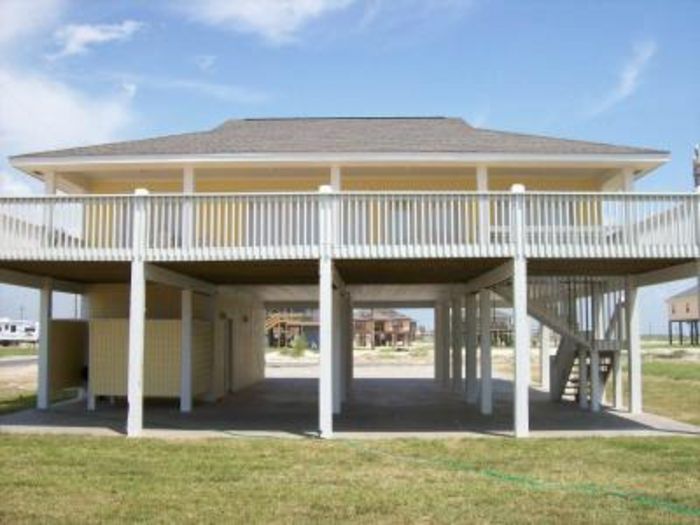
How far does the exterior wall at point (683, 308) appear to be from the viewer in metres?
68.9

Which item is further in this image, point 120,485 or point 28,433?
point 28,433

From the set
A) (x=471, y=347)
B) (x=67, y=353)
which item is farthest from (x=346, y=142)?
(x=67, y=353)

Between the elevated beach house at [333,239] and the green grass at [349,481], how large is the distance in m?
1.89

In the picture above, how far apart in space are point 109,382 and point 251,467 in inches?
351

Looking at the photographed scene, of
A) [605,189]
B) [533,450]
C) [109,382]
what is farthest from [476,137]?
[109,382]

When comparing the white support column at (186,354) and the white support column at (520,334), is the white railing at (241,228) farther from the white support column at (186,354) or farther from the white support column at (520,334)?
the white support column at (186,354)

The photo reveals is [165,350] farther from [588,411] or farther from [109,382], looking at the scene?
[588,411]

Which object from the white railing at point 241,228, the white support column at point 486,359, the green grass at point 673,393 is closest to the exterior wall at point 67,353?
the white railing at point 241,228

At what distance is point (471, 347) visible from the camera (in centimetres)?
2080

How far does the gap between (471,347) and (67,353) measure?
979 cm

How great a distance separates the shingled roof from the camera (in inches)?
652

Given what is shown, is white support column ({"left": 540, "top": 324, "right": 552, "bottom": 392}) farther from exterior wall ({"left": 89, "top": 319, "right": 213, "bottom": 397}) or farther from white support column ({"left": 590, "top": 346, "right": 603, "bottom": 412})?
exterior wall ({"left": 89, "top": 319, "right": 213, "bottom": 397})

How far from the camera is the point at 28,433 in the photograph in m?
14.8

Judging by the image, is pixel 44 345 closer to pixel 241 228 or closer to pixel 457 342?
pixel 241 228
